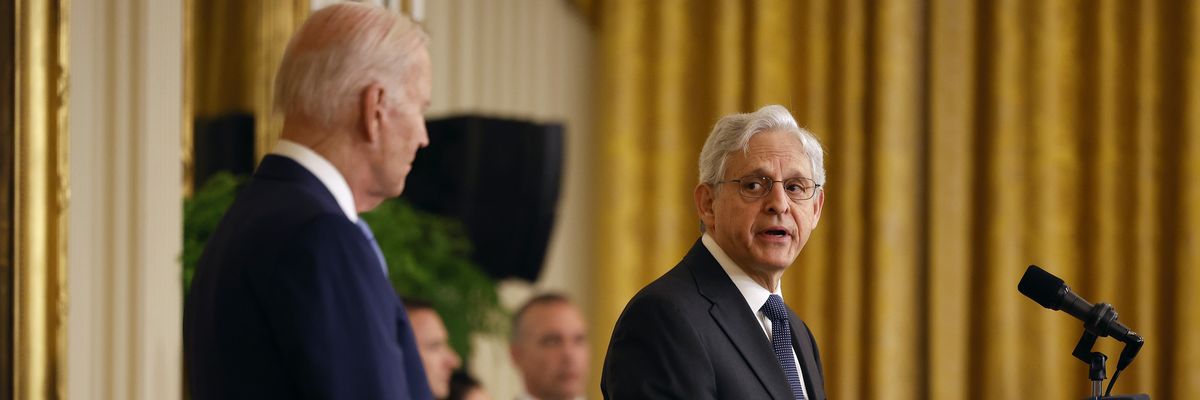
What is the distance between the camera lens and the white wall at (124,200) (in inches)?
119

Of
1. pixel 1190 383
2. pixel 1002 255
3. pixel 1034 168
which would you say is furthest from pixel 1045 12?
pixel 1190 383

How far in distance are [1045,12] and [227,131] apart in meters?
3.68

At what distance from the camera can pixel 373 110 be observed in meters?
1.51

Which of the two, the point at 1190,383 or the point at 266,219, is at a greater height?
the point at 266,219

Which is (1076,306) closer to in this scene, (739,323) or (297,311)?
(739,323)

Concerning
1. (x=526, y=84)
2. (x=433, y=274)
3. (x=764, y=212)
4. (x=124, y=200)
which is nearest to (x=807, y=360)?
(x=764, y=212)

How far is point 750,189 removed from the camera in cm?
227

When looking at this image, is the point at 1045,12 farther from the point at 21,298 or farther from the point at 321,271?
the point at 321,271

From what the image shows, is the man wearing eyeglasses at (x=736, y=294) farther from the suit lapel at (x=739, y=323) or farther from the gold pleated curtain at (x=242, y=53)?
the gold pleated curtain at (x=242, y=53)

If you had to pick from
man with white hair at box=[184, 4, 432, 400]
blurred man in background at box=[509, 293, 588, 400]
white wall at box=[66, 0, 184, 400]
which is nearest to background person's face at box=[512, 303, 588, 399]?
blurred man in background at box=[509, 293, 588, 400]

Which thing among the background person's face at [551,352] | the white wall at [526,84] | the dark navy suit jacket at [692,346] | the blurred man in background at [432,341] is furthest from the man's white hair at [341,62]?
the white wall at [526,84]

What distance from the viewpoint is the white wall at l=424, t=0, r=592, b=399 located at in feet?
20.2

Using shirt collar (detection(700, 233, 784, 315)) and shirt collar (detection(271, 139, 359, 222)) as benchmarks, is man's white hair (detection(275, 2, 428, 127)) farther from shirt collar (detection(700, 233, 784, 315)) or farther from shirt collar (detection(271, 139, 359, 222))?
shirt collar (detection(700, 233, 784, 315))

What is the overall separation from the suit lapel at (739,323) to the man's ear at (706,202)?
4.3 inches
